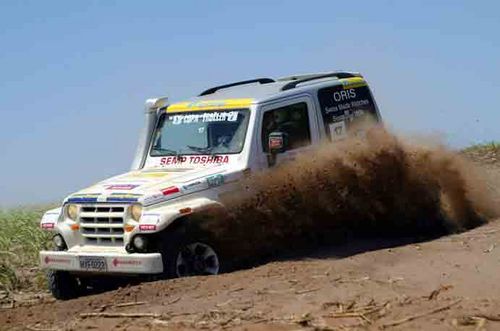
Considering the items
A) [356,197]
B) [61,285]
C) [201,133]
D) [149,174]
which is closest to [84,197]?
[149,174]

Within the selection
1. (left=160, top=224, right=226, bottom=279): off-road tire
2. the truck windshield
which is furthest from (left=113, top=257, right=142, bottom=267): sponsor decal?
the truck windshield

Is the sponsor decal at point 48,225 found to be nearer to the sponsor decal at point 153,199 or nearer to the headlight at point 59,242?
the headlight at point 59,242

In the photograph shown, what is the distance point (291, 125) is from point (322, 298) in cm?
407

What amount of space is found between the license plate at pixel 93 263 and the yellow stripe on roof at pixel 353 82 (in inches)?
171

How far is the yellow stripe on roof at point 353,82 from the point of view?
1256 centimetres

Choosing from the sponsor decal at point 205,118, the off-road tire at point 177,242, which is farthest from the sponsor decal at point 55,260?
the sponsor decal at point 205,118

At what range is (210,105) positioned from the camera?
11641mm

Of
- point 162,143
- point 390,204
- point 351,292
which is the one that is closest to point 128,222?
point 162,143

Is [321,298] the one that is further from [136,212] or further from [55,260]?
[55,260]

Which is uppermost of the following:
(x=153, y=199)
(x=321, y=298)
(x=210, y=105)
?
(x=210, y=105)

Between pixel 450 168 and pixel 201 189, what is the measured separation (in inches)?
155

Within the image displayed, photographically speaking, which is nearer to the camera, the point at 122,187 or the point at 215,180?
the point at 122,187

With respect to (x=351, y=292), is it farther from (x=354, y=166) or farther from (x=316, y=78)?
(x=316, y=78)

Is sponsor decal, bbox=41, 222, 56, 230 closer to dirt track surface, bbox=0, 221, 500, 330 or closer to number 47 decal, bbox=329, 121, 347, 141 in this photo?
dirt track surface, bbox=0, 221, 500, 330
